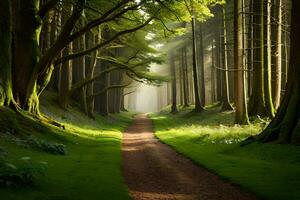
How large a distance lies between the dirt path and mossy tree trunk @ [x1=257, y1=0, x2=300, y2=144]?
3539 millimetres

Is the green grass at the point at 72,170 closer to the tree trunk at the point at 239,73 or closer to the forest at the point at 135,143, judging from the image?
the forest at the point at 135,143

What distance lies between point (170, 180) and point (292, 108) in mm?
5998

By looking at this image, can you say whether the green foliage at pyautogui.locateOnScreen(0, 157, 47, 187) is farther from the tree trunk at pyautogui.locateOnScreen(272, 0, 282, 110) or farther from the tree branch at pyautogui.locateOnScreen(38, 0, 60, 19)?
the tree trunk at pyautogui.locateOnScreen(272, 0, 282, 110)

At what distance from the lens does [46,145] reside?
1511cm

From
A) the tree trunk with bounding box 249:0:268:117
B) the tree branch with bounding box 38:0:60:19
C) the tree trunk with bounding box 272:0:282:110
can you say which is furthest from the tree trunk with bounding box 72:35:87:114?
the tree trunk with bounding box 272:0:282:110

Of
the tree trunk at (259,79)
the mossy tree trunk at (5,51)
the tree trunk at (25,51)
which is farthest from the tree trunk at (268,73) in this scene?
the mossy tree trunk at (5,51)

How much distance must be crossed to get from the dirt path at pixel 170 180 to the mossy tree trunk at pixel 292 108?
3.54m

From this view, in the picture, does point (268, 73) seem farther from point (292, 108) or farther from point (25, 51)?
point (25, 51)

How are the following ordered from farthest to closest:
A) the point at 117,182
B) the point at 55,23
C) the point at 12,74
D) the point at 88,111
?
the point at 88,111, the point at 55,23, the point at 12,74, the point at 117,182

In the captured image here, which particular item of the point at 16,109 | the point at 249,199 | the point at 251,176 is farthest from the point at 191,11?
the point at 249,199

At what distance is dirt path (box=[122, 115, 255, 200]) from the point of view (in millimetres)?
9951

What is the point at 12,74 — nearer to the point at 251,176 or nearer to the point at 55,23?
the point at 55,23

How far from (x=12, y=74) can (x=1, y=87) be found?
2950 mm

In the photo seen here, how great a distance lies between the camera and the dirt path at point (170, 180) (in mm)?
9951
